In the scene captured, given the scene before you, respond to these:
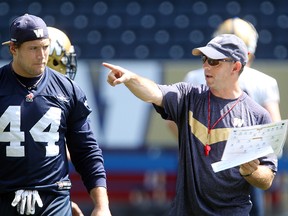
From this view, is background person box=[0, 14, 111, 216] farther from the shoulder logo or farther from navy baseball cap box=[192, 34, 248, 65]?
navy baseball cap box=[192, 34, 248, 65]

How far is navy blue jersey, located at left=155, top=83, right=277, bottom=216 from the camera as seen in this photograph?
181 inches

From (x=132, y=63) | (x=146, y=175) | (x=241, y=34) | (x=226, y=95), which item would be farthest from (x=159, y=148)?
(x=226, y=95)

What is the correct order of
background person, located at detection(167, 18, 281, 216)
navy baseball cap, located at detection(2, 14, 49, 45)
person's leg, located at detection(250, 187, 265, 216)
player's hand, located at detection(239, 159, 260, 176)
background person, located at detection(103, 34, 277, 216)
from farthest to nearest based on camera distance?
person's leg, located at detection(250, 187, 265, 216) < background person, located at detection(167, 18, 281, 216) < background person, located at detection(103, 34, 277, 216) < player's hand, located at detection(239, 159, 260, 176) < navy baseball cap, located at detection(2, 14, 49, 45)

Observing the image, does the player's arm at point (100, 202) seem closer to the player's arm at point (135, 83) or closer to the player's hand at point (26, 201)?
the player's hand at point (26, 201)

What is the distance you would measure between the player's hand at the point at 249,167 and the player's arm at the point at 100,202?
0.76 m

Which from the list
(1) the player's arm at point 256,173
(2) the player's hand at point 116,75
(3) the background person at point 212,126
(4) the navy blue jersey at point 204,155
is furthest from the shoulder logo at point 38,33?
(1) the player's arm at point 256,173

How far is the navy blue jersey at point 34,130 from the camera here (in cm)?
434

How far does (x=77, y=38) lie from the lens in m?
12.5

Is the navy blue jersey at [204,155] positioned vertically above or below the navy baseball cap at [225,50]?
below

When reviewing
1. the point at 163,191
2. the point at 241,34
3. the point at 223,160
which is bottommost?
the point at 163,191

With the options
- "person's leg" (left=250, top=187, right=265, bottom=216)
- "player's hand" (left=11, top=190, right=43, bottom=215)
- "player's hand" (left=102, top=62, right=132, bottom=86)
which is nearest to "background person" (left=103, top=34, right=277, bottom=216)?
"player's hand" (left=102, top=62, right=132, bottom=86)

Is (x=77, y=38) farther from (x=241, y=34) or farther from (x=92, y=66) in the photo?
(x=241, y=34)

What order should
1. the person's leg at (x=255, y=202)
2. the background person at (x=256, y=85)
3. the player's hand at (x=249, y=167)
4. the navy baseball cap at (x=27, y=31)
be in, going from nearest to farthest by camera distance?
the navy baseball cap at (x=27, y=31) < the player's hand at (x=249, y=167) < the background person at (x=256, y=85) < the person's leg at (x=255, y=202)

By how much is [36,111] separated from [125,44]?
26.5 ft
